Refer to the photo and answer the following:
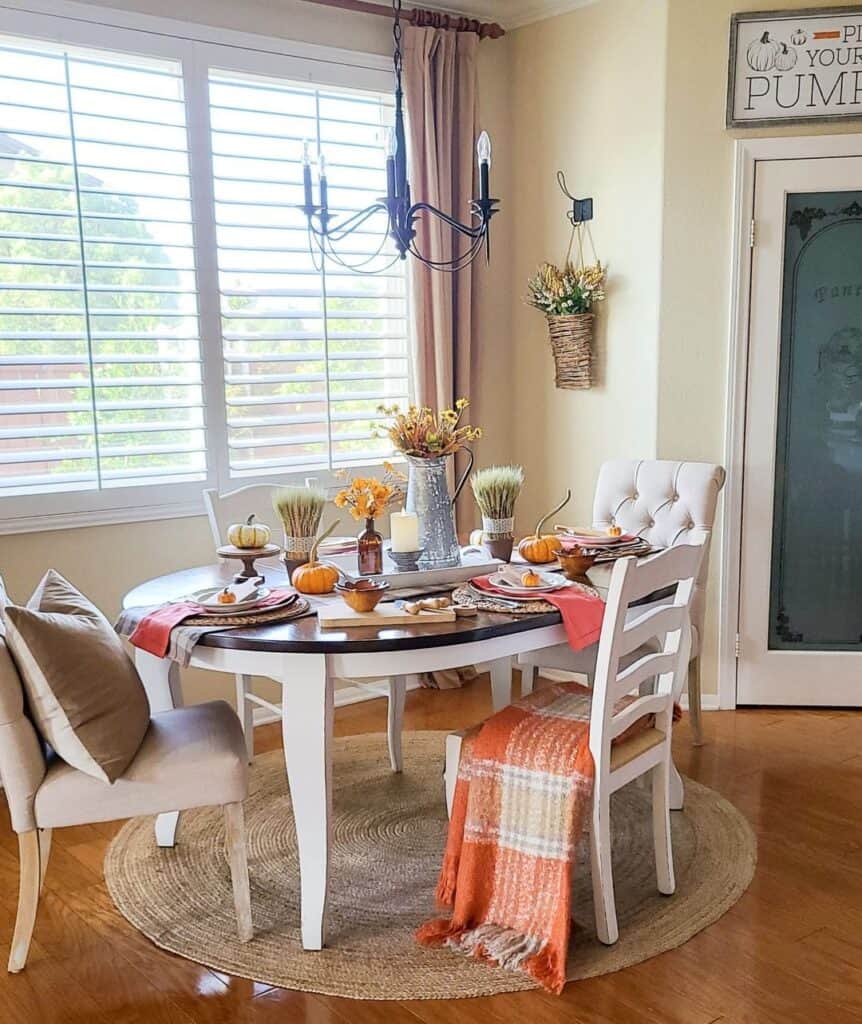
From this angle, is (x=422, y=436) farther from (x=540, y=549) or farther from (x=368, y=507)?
(x=540, y=549)

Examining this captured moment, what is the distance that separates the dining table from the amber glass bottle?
0.32 m

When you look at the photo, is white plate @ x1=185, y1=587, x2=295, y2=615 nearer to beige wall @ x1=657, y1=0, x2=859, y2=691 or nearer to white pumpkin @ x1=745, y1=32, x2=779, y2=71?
beige wall @ x1=657, y1=0, x2=859, y2=691

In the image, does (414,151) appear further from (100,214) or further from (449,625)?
(449,625)

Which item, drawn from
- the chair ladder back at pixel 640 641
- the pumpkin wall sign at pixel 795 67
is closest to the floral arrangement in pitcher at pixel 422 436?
the chair ladder back at pixel 640 641

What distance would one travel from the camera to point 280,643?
7.36ft

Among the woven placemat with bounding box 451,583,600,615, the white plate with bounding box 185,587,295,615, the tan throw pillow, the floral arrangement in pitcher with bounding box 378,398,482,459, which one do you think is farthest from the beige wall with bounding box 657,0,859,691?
the tan throw pillow

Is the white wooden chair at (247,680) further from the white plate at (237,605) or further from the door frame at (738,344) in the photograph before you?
the door frame at (738,344)

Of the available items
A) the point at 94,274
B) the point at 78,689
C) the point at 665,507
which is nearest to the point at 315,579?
the point at 78,689

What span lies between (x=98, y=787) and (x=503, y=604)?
1027 mm

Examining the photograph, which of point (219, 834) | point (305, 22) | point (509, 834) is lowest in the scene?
point (219, 834)

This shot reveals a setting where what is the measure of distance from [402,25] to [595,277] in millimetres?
1279

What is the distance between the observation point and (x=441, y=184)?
4.12 metres

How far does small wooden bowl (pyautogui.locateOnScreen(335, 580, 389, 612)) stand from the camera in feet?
7.85

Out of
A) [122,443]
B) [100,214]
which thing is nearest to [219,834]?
[122,443]
